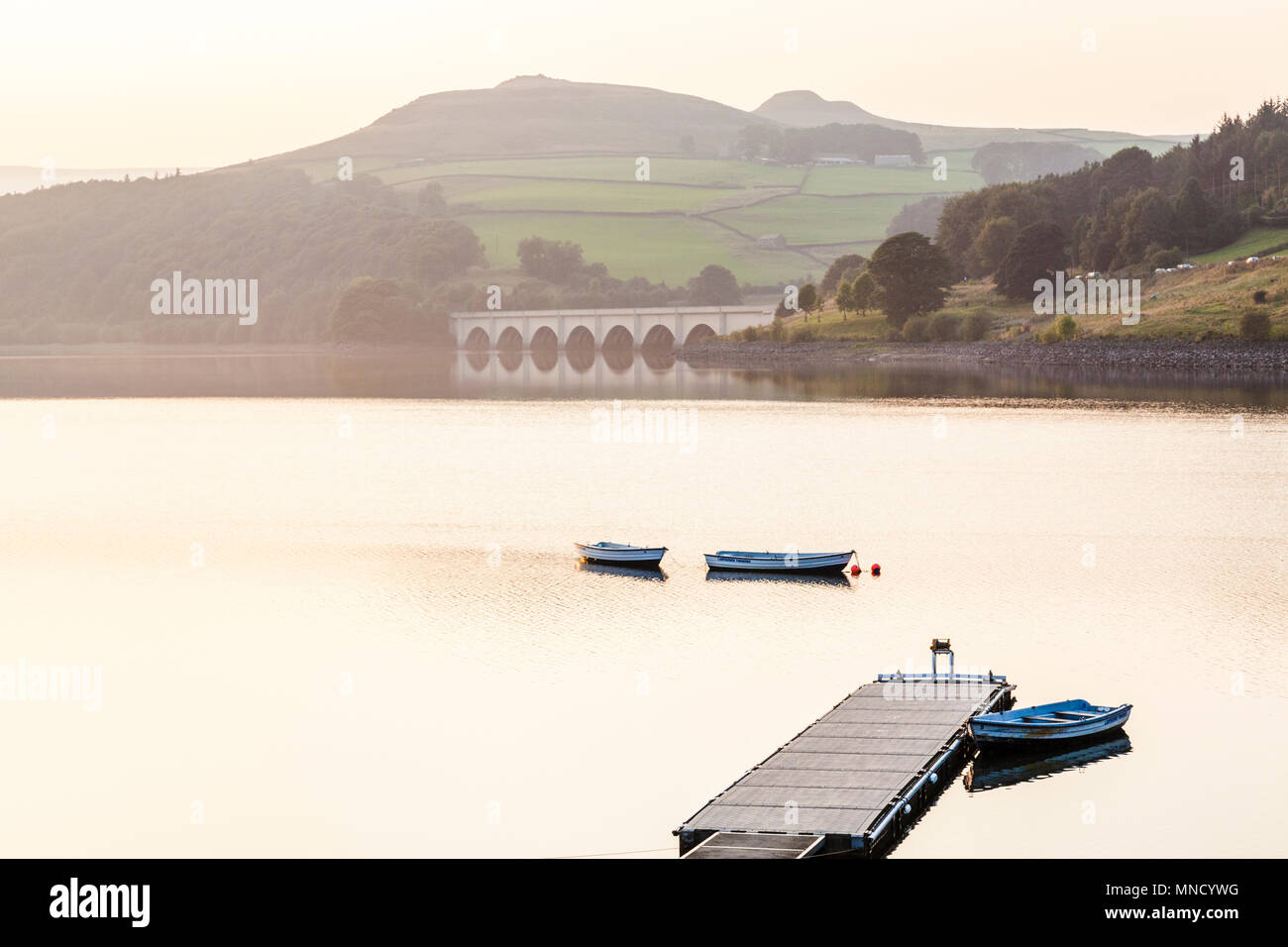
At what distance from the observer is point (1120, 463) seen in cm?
7238

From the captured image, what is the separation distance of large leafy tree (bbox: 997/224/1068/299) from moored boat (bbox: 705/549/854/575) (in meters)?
120

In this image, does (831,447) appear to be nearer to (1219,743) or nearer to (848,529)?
(848,529)

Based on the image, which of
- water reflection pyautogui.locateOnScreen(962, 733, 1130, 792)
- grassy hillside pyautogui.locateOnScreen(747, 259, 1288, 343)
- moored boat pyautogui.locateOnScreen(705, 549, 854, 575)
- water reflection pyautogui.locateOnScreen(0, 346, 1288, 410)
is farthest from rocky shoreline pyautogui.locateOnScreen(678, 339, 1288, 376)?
water reflection pyautogui.locateOnScreen(962, 733, 1130, 792)

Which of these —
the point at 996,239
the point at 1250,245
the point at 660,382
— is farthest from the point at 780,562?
the point at 996,239

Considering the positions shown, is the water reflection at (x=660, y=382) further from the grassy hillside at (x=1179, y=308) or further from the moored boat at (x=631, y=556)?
the moored boat at (x=631, y=556)

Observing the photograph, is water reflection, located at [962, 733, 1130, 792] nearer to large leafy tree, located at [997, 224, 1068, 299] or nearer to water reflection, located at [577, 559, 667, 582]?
water reflection, located at [577, 559, 667, 582]

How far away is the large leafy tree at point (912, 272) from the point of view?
160 m

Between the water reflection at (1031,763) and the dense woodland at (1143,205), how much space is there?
138487mm

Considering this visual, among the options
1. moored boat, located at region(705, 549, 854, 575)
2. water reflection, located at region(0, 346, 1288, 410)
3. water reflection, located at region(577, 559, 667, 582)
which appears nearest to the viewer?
moored boat, located at region(705, 549, 854, 575)

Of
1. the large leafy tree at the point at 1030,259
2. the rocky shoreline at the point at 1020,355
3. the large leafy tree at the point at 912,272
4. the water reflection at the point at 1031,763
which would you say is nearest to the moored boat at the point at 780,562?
the water reflection at the point at 1031,763

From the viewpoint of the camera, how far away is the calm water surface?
87.8 ft

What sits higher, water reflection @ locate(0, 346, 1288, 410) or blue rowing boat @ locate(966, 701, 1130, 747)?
water reflection @ locate(0, 346, 1288, 410)
